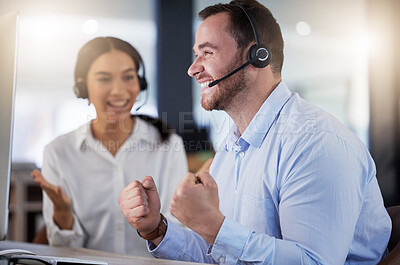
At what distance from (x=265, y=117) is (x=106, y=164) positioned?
3.93ft

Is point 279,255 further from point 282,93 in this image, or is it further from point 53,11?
point 53,11

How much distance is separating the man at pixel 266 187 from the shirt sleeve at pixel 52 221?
1.04 meters

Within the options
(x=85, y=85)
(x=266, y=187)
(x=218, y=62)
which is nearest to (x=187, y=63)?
(x=85, y=85)

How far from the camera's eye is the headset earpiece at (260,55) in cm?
148

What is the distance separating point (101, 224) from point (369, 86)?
169 centimetres

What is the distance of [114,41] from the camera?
242cm

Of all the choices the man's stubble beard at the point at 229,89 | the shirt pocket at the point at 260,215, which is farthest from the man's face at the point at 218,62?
the shirt pocket at the point at 260,215

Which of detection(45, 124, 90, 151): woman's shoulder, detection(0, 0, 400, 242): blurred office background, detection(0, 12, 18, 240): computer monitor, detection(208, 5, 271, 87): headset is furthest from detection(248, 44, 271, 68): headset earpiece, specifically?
detection(45, 124, 90, 151): woman's shoulder

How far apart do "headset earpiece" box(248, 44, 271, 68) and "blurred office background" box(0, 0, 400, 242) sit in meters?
0.88

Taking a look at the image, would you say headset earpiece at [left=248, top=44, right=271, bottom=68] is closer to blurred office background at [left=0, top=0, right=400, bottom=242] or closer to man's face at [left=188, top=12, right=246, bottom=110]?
man's face at [left=188, top=12, right=246, bottom=110]

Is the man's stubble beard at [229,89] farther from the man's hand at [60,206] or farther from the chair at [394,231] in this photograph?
the man's hand at [60,206]

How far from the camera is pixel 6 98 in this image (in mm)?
978

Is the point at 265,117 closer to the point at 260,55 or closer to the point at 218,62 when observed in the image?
the point at 260,55

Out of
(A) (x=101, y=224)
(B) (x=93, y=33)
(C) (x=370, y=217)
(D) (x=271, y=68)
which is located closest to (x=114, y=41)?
(B) (x=93, y=33)
